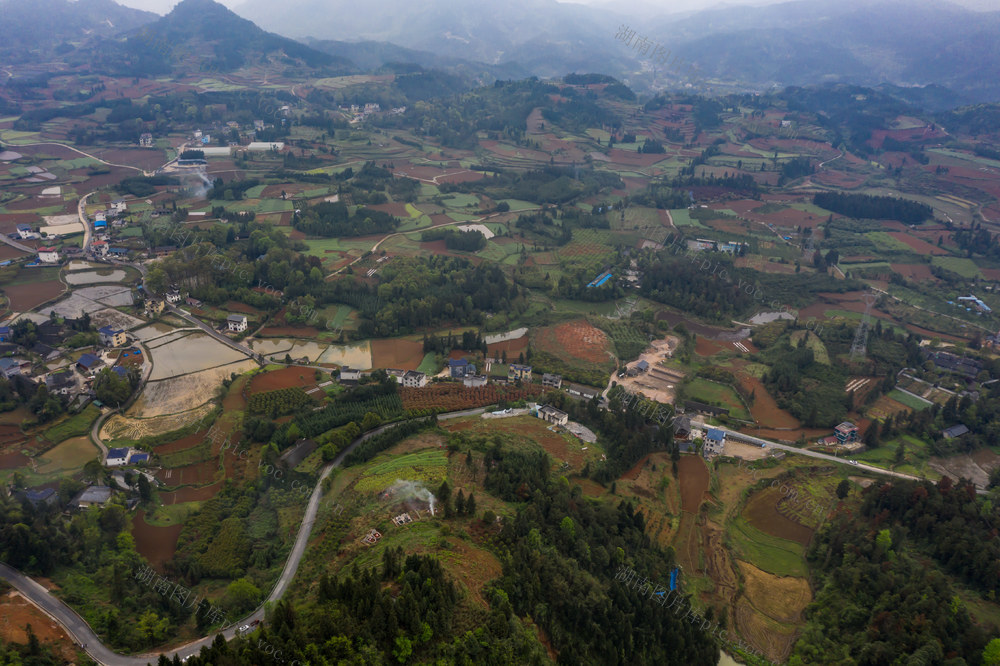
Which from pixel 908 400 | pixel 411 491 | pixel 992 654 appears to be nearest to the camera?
pixel 992 654

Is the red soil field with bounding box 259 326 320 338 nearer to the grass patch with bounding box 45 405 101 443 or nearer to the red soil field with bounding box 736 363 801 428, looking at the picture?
the grass patch with bounding box 45 405 101 443

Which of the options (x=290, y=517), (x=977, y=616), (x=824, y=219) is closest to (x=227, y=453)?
(x=290, y=517)

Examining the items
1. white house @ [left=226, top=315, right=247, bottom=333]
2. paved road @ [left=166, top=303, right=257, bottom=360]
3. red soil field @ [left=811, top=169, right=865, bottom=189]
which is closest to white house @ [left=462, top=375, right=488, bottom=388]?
paved road @ [left=166, top=303, right=257, bottom=360]

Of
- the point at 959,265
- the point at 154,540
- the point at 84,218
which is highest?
the point at 84,218

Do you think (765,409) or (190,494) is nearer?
(190,494)

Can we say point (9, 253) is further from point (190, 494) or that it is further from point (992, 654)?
point (992, 654)

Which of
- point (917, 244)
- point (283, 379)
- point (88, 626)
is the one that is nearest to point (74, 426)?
point (283, 379)

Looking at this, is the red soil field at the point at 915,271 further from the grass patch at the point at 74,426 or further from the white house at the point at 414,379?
the grass patch at the point at 74,426
